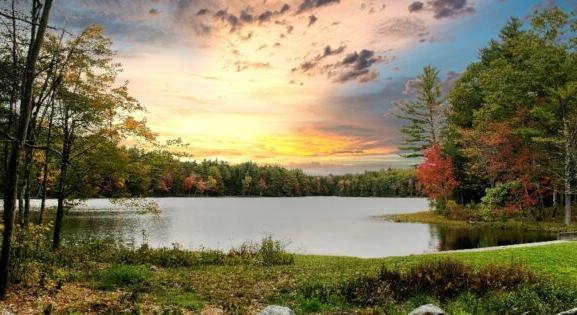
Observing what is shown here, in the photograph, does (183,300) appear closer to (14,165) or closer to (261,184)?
(14,165)

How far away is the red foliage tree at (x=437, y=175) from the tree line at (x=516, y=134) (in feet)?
0.37

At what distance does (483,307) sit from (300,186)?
17569 cm

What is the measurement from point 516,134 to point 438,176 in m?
13.5

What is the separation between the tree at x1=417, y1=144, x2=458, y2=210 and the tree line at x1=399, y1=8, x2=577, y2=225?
0.11 metres

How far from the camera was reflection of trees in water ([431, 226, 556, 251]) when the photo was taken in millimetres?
30266

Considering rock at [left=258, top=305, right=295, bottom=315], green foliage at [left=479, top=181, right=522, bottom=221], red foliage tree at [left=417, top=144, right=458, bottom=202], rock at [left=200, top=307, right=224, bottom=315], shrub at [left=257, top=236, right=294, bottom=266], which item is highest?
red foliage tree at [left=417, top=144, right=458, bottom=202]

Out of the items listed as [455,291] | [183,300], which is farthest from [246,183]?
[455,291]

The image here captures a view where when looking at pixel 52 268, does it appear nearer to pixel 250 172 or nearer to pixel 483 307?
pixel 483 307

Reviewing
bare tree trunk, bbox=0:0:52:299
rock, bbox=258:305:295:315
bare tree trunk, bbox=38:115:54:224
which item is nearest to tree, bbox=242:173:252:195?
bare tree trunk, bbox=38:115:54:224

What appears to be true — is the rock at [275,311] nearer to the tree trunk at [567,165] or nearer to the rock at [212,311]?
the rock at [212,311]

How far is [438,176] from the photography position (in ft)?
174

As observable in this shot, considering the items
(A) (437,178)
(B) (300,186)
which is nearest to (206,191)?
(B) (300,186)

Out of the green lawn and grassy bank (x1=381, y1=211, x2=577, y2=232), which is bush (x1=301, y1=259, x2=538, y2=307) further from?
grassy bank (x1=381, y1=211, x2=577, y2=232)

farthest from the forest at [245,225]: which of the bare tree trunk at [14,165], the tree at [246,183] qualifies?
the tree at [246,183]
